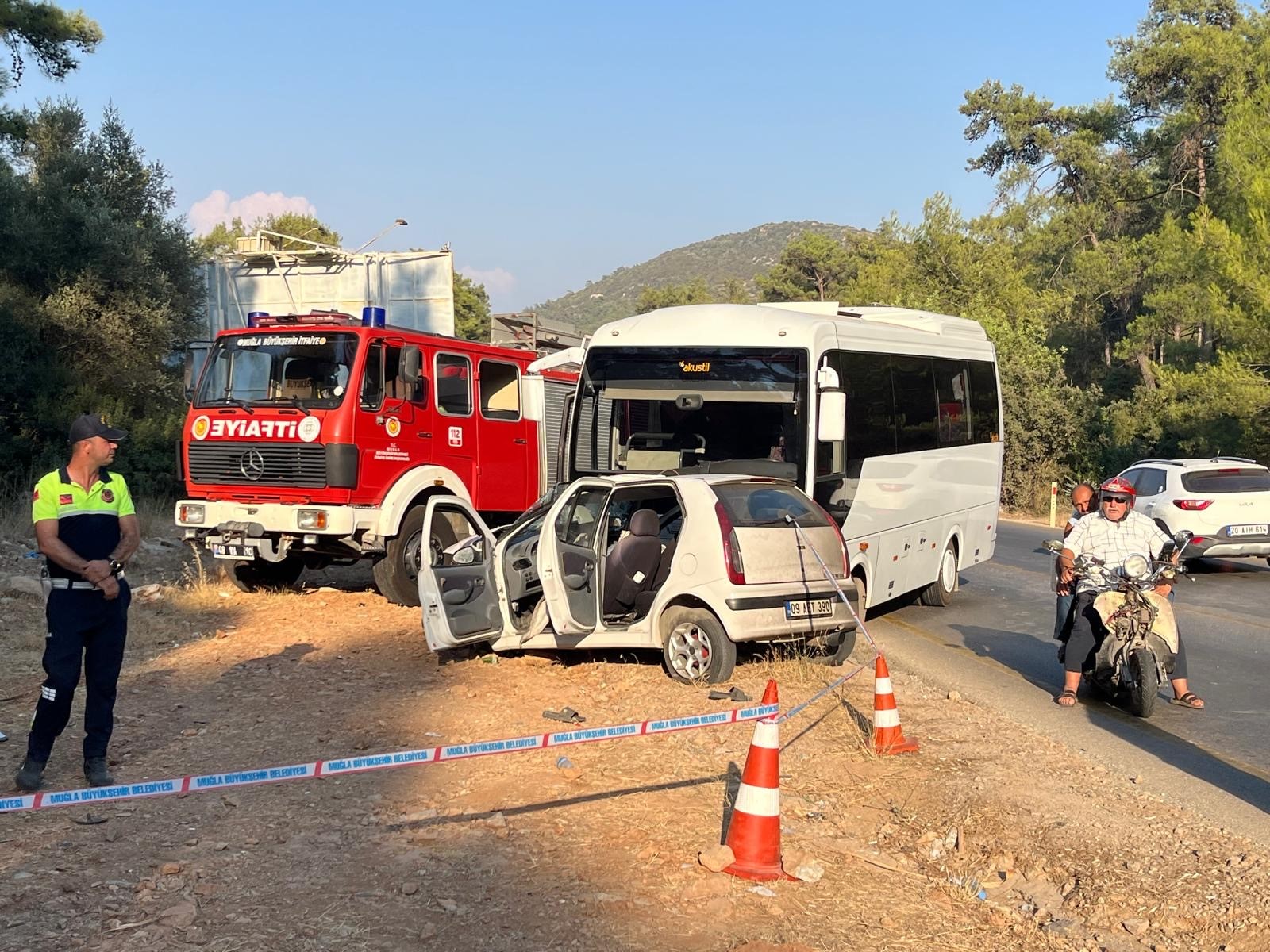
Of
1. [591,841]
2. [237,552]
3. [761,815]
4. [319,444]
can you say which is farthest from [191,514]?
[761,815]

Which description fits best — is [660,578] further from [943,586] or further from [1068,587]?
[943,586]

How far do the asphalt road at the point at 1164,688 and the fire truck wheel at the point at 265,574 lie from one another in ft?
21.2

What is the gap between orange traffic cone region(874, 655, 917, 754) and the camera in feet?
22.3

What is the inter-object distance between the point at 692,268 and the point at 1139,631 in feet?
411

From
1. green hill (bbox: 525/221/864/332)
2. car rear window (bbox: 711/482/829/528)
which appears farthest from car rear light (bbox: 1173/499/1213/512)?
green hill (bbox: 525/221/864/332)

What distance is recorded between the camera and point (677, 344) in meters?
11.0

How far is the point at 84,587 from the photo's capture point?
19.5 ft

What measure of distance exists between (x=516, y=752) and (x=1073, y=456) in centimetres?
2929

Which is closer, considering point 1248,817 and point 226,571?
point 1248,817

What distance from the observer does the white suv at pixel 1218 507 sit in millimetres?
16234

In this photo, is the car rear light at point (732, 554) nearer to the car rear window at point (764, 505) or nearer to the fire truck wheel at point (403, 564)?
the car rear window at point (764, 505)

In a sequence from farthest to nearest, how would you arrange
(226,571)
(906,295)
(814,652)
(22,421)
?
1. (906,295)
2. (22,421)
3. (226,571)
4. (814,652)

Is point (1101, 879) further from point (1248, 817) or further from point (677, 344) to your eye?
point (677, 344)

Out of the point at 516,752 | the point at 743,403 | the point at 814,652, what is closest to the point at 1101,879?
the point at 516,752
